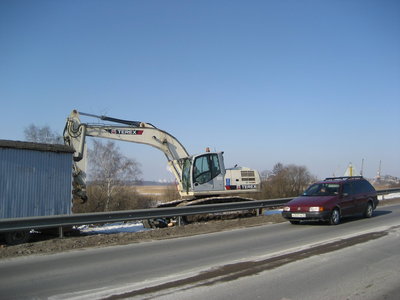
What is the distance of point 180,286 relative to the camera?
5.70 meters

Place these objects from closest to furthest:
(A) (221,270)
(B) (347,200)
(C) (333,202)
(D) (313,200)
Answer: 1. (A) (221,270)
2. (C) (333,202)
3. (D) (313,200)
4. (B) (347,200)

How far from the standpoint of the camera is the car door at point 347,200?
13.2 meters

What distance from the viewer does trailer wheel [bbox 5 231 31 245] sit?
11047mm

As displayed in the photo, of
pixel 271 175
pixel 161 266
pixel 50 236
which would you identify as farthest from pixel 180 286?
pixel 271 175

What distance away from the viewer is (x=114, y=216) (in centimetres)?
1213

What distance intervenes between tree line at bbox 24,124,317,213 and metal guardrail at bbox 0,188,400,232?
14.5 metres

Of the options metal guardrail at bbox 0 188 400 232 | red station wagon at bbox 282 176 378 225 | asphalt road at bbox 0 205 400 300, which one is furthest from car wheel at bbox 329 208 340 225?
metal guardrail at bbox 0 188 400 232

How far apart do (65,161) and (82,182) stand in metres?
1.02

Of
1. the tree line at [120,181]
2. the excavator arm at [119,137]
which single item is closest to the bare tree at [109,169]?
the tree line at [120,181]

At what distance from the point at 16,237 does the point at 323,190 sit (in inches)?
414

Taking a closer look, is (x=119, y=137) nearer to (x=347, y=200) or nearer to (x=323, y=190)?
(x=323, y=190)

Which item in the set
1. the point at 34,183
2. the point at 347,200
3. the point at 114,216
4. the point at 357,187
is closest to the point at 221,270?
the point at 114,216

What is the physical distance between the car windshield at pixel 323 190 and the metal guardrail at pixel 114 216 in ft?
9.86

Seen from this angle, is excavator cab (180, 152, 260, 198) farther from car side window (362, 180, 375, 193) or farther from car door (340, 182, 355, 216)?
car door (340, 182, 355, 216)
